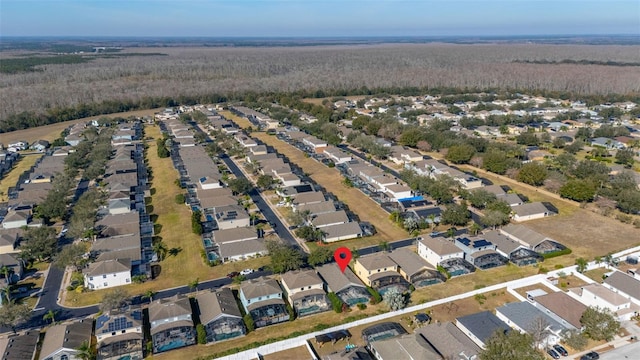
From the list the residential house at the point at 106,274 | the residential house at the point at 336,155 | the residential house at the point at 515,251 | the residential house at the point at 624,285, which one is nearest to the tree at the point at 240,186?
the residential house at the point at 336,155

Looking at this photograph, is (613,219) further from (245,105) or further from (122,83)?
(122,83)

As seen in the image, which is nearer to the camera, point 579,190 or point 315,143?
point 579,190

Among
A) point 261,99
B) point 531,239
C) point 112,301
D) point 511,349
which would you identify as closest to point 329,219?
point 531,239

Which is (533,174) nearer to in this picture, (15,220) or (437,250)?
(437,250)

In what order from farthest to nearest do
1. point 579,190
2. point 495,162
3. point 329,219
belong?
point 495,162, point 579,190, point 329,219

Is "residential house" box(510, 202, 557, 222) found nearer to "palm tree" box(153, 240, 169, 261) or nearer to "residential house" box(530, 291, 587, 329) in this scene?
"residential house" box(530, 291, 587, 329)
